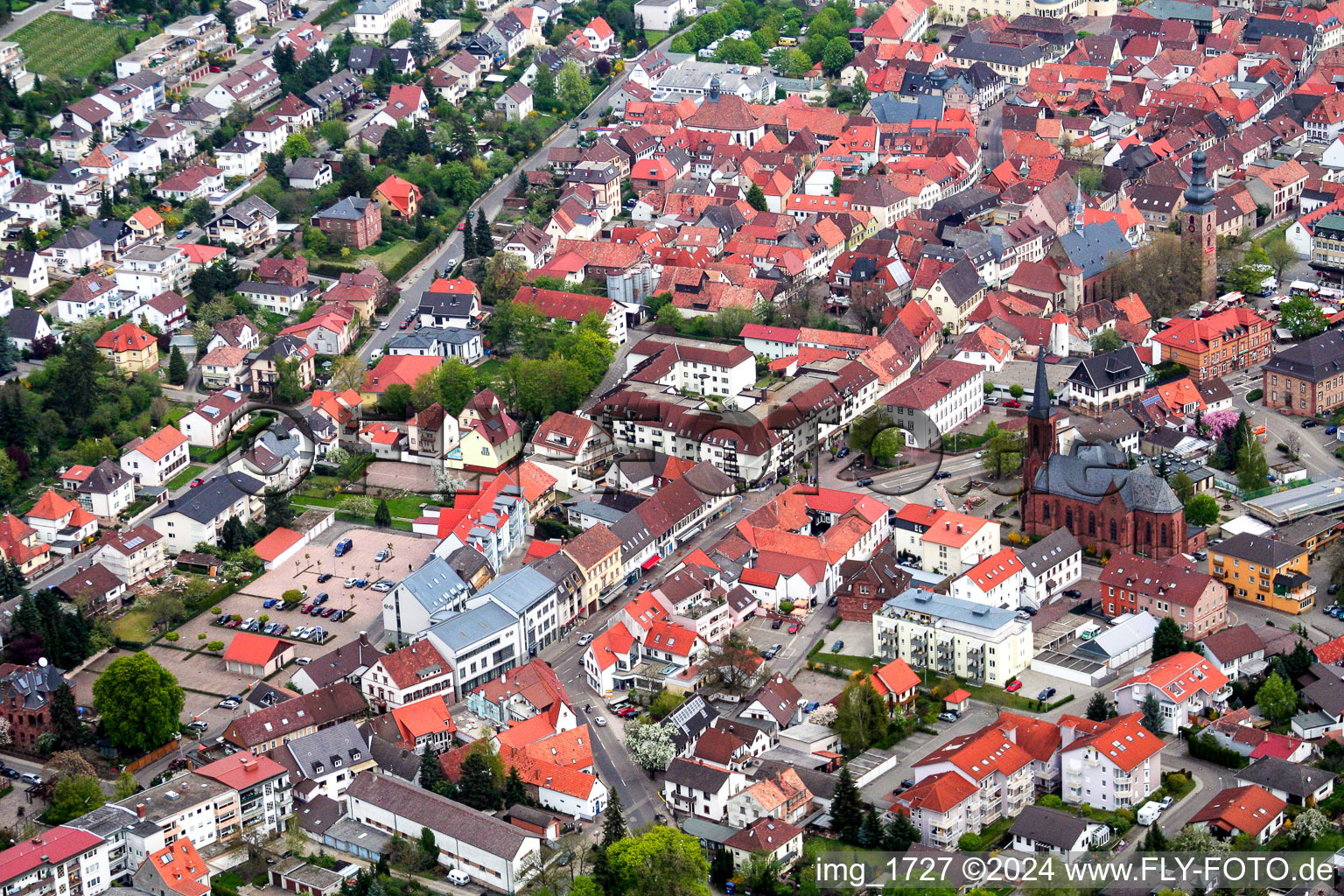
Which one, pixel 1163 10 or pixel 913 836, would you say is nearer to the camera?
pixel 913 836

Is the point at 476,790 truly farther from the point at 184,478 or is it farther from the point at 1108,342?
the point at 1108,342

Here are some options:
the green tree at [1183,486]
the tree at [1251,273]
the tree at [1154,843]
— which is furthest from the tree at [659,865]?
the tree at [1251,273]

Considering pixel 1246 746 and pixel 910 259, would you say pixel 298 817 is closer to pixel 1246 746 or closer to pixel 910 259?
pixel 1246 746

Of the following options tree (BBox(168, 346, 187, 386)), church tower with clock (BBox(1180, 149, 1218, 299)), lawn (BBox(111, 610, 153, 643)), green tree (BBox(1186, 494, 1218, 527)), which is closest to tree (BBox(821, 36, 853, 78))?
church tower with clock (BBox(1180, 149, 1218, 299))

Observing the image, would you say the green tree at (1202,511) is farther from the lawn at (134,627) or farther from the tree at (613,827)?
the lawn at (134,627)

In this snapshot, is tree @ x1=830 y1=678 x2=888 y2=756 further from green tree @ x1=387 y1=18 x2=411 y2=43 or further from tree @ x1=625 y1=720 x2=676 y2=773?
green tree @ x1=387 y1=18 x2=411 y2=43

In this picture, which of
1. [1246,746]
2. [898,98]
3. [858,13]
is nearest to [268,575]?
[1246,746]
